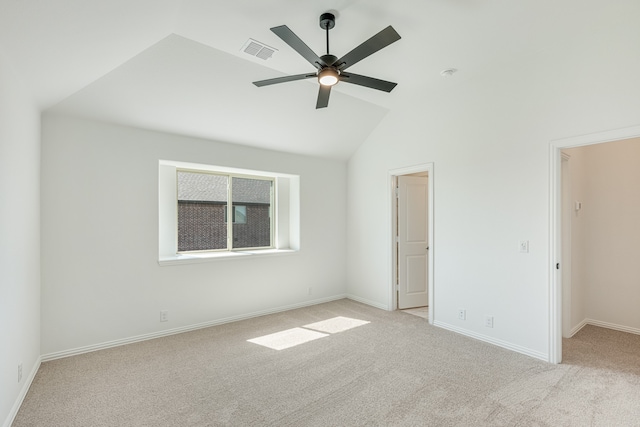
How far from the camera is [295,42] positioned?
6.66 ft

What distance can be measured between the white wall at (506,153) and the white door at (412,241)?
563 mm

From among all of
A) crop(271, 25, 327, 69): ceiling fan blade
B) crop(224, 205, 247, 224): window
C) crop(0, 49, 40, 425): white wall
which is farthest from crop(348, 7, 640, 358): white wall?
crop(0, 49, 40, 425): white wall

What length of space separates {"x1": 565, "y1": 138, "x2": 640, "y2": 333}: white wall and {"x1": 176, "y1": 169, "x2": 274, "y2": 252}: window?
414cm

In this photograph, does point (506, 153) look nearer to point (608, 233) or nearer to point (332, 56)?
point (608, 233)

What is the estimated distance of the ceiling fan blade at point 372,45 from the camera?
6.36 ft

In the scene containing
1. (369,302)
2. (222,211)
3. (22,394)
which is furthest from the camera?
(369,302)

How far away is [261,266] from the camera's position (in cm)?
458

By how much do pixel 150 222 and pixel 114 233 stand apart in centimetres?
37

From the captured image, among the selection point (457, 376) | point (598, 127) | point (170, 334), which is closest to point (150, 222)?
point (170, 334)

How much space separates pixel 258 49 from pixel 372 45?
1.29m

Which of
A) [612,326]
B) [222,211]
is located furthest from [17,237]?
[612,326]

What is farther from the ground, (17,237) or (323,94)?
(323,94)

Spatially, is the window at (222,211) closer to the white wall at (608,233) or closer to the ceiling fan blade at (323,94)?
the ceiling fan blade at (323,94)

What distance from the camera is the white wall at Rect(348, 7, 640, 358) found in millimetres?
2734
